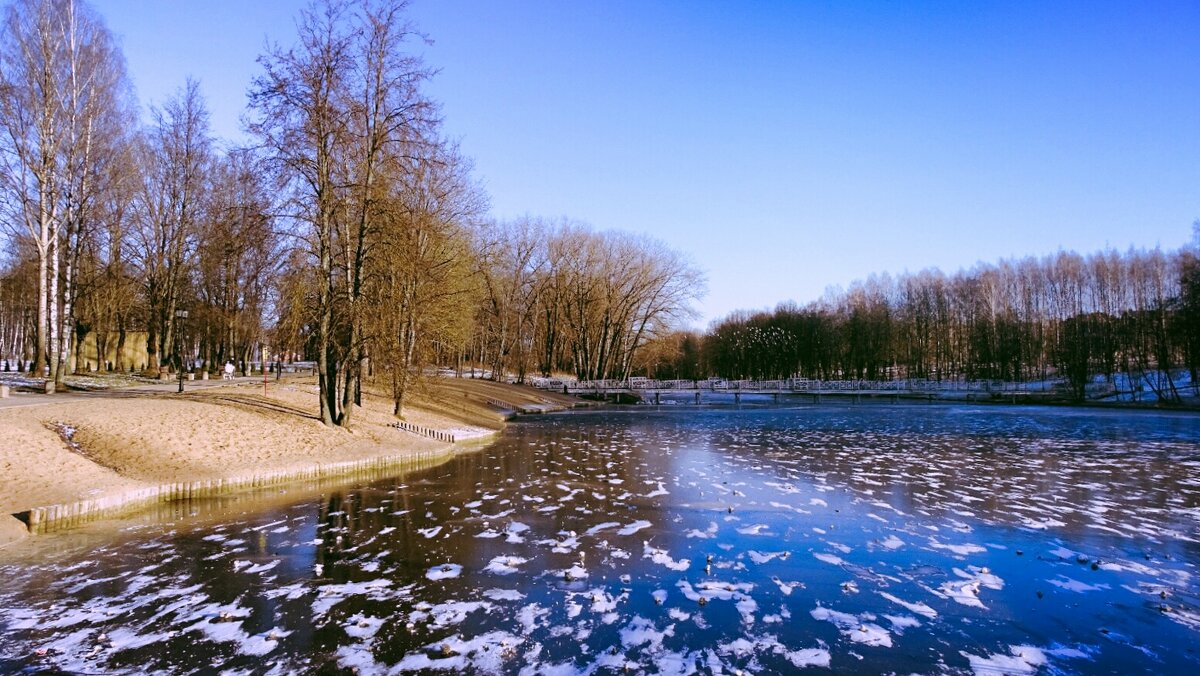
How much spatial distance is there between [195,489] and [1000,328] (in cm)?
8043

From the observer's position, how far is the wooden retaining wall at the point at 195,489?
1130cm

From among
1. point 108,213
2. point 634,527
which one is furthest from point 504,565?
point 108,213

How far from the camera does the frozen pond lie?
6309 millimetres

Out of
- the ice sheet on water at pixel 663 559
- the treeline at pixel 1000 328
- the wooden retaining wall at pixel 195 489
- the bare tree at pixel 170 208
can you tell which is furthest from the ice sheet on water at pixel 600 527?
the treeline at pixel 1000 328

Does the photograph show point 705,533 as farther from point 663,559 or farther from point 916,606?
point 916,606

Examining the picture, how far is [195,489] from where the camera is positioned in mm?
14258

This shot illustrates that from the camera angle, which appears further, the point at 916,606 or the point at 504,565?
the point at 504,565

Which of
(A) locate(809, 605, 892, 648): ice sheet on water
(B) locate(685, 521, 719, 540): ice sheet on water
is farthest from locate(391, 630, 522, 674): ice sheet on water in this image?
(B) locate(685, 521, 719, 540): ice sheet on water

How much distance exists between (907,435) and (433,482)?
76.7 ft

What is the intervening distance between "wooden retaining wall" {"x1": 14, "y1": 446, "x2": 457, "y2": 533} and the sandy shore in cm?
18

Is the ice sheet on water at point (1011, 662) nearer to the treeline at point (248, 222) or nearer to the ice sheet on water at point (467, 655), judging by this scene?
the ice sheet on water at point (467, 655)

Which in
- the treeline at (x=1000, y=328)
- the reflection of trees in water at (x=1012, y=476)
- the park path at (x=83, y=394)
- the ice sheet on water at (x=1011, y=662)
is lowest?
the reflection of trees in water at (x=1012, y=476)

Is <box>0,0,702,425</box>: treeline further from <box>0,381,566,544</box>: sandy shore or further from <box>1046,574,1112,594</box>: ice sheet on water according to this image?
<box>1046,574,1112,594</box>: ice sheet on water

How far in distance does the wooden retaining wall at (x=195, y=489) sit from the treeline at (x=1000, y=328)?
59451mm
